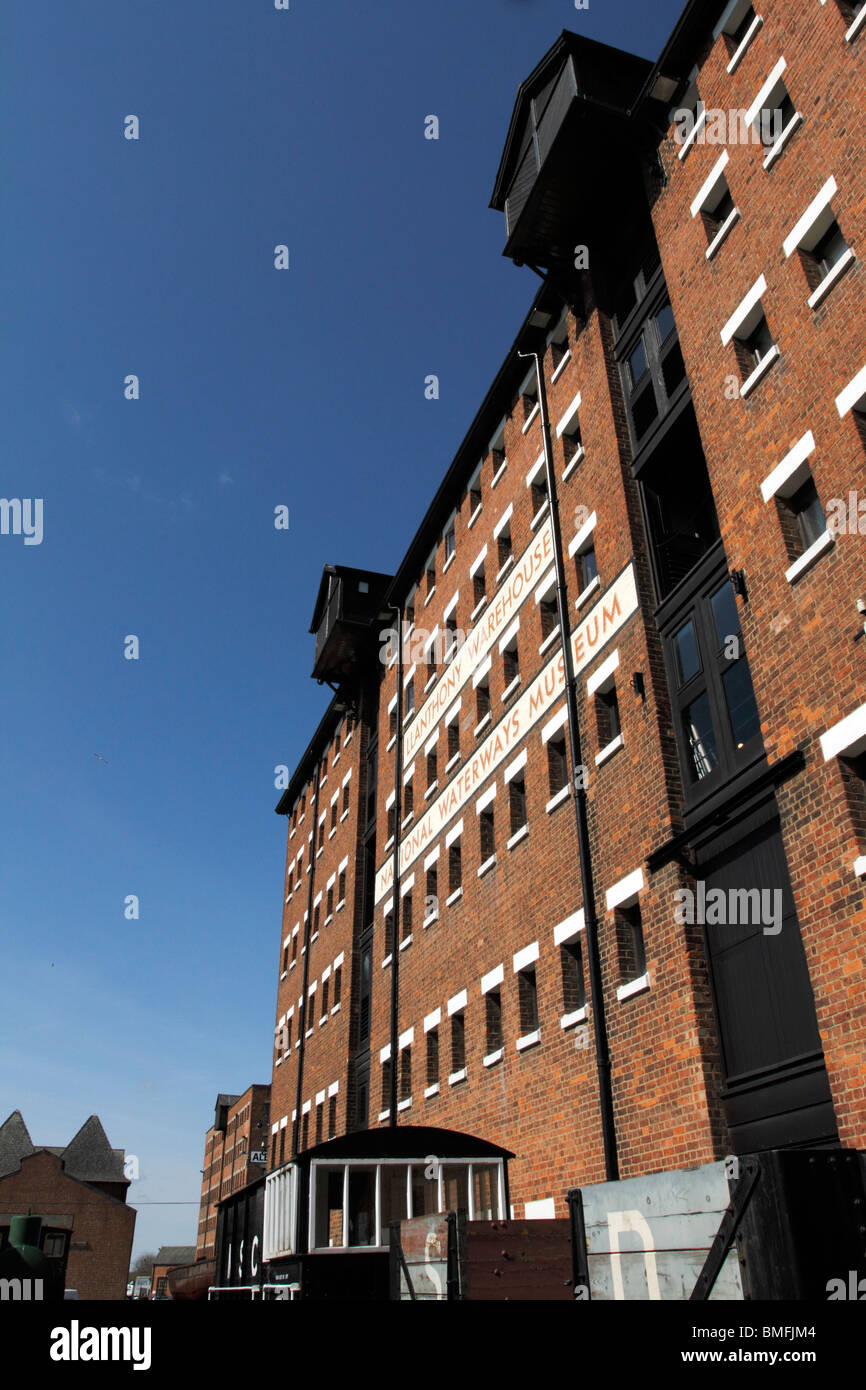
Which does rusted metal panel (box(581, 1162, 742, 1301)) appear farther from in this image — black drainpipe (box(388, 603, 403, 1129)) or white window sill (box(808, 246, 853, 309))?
black drainpipe (box(388, 603, 403, 1129))

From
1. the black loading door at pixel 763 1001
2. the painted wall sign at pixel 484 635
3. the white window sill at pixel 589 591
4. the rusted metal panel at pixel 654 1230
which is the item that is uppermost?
the painted wall sign at pixel 484 635

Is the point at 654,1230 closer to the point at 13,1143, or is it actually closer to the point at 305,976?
the point at 305,976

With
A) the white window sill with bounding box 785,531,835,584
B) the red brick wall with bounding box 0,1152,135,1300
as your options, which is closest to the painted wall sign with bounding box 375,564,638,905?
the white window sill with bounding box 785,531,835,584

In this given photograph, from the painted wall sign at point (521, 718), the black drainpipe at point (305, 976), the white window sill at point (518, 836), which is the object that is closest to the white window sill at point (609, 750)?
the painted wall sign at point (521, 718)

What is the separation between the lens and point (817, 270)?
1306 centimetres

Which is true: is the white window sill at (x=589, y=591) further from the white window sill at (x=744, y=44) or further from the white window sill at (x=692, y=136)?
the white window sill at (x=744, y=44)

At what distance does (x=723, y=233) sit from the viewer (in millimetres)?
15023

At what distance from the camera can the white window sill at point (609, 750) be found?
631 inches

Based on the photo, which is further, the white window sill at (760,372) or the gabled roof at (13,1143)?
the gabled roof at (13,1143)

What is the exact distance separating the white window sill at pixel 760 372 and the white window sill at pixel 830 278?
84 centimetres

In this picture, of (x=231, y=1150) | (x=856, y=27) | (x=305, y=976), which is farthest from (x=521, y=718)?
(x=231, y=1150)

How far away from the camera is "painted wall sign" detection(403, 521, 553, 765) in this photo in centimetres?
2103

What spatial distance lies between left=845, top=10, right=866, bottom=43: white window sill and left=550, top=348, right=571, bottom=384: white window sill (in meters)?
8.69
